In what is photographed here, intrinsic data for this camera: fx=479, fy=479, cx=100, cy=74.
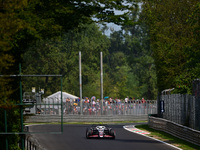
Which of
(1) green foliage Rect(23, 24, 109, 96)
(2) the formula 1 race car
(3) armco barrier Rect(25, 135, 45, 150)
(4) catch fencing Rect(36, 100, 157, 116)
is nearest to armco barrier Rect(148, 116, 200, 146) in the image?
(2) the formula 1 race car

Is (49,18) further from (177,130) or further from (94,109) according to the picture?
(94,109)

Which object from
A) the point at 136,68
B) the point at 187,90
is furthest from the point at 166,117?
the point at 136,68

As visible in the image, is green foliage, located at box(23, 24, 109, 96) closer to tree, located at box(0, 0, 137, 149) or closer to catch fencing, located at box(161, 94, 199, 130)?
catch fencing, located at box(161, 94, 199, 130)

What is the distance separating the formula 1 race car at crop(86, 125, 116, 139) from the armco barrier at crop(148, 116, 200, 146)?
3175 mm

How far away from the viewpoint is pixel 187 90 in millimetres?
29750

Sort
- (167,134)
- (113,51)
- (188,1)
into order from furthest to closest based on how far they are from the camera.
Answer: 1. (113,51)
2. (188,1)
3. (167,134)

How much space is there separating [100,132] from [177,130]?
12.5ft

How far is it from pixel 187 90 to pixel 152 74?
2329 inches

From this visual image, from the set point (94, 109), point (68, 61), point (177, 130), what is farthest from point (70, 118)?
point (68, 61)

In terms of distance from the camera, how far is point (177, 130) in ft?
77.9

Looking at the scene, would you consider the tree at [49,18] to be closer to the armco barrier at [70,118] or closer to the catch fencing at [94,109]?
the armco barrier at [70,118]

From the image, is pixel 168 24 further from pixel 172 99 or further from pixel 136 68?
pixel 136 68

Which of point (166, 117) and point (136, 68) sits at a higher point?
point (136, 68)

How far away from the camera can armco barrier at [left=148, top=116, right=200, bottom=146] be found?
66.0 ft
